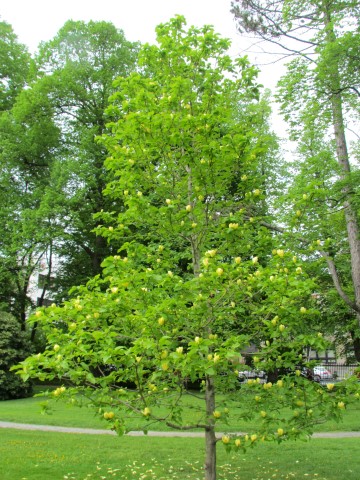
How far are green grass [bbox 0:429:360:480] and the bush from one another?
377 inches

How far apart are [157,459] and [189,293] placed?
4600 mm

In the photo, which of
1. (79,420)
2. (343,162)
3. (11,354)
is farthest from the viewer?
(11,354)

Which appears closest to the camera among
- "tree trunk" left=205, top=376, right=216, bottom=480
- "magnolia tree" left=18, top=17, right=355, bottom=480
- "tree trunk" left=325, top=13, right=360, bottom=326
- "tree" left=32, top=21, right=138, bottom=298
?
"magnolia tree" left=18, top=17, right=355, bottom=480

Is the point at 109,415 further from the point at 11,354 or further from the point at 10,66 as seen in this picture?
the point at 10,66

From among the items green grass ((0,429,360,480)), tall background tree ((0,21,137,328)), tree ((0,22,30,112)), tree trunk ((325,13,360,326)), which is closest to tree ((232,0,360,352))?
tree trunk ((325,13,360,326))

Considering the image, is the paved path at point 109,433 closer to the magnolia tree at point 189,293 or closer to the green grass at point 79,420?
the green grass at point 79,420

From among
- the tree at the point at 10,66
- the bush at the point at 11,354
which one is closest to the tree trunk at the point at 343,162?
the bush at the point at 11,354

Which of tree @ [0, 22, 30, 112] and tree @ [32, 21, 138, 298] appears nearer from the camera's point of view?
tree @ [32, 21, 138, 298]

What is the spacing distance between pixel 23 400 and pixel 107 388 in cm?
1648

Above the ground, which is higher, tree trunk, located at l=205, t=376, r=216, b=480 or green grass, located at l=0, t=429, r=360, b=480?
tree trunk, located at l=205, t=376, r=216, b=480

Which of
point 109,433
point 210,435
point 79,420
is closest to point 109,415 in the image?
point 210,435

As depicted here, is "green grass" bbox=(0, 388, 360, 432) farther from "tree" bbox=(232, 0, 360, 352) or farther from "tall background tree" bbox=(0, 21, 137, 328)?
"tall background tree" bbox=(0, 21, 137, 328)

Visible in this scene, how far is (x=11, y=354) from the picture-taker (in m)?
19.2

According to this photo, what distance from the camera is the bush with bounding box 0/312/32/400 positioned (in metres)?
19.0
